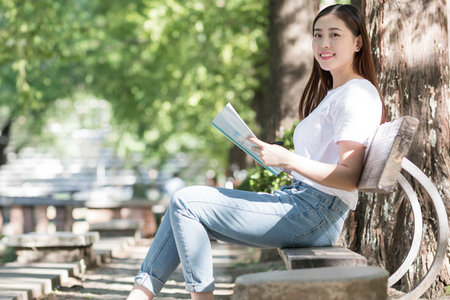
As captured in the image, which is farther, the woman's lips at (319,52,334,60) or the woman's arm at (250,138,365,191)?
the woman's lips at (319,52,334,60)

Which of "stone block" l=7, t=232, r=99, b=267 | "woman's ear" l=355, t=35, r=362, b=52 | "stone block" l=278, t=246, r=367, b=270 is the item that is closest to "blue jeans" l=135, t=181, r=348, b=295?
"stone block" l=278, t=246, r=367, b=270

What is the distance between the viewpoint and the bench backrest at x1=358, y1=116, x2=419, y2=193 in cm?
335

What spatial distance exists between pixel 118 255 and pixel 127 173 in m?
29.9

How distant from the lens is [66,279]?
783 cm

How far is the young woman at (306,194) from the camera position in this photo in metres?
3.58

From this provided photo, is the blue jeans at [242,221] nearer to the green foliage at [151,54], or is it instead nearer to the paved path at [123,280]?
the paved path at [123,280]

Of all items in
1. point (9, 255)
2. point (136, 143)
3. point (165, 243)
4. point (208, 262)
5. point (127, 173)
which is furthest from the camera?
point (127, 173)

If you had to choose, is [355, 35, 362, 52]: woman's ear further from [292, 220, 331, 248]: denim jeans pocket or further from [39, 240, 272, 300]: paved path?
[39, 240, 272, 300]: paved path

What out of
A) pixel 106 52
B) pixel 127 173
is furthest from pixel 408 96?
pixel 127 173

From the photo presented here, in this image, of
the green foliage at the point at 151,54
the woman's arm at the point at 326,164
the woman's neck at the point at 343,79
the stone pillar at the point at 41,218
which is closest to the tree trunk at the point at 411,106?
the woman's neck at the point at 343,79

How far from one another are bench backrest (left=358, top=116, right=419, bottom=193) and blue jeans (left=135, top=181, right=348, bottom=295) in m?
0.36

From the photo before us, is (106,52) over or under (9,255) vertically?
over

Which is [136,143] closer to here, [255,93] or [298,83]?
[255,93]

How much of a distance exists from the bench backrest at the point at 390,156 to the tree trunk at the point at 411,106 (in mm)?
1675
